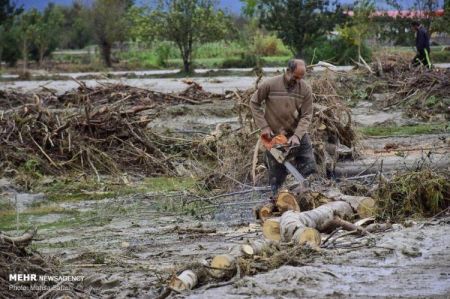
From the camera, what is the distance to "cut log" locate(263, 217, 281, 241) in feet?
31.6

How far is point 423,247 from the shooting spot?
28.9 ft

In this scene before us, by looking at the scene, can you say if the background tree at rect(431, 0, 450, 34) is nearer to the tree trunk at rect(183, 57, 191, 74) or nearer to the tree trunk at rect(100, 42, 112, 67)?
the tree trunk at rect(183, 57, 191, 74)

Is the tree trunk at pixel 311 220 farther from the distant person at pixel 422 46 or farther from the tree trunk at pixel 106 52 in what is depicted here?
the tree trunk at pixel 106 52

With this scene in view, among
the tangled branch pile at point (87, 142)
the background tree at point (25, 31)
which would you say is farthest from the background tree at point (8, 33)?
the tangled branch pile at point (87, 142)

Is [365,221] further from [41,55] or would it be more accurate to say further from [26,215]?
[41,55]

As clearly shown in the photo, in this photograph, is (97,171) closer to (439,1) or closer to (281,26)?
(281,26)

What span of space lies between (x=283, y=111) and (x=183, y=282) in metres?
4.57

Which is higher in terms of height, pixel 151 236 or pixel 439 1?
pixel 439 1

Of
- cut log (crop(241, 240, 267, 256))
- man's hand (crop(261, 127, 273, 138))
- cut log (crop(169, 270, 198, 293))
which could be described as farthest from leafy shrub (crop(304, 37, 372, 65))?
cut log (crop(169, 270, 198, 293))

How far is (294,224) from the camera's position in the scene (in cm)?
921

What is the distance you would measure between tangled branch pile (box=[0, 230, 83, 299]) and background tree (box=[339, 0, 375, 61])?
28010mm

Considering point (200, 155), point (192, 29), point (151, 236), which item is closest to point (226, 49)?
point (192, 29)

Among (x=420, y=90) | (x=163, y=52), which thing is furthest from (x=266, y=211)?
(x=163, y=52)

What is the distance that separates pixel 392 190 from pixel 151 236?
290cm
